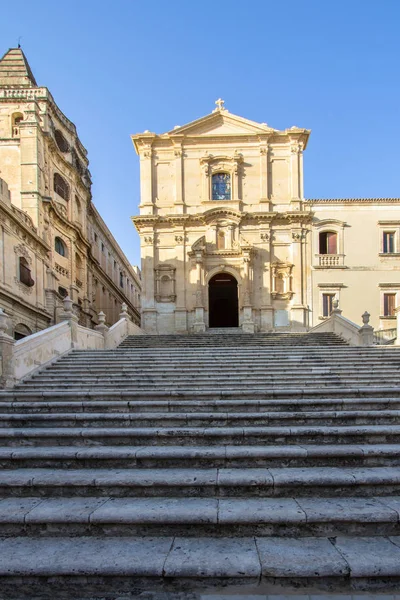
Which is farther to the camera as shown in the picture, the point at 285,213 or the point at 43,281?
the point at 285,213

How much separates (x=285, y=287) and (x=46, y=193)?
54.7ft

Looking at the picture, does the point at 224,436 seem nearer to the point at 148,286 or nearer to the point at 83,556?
the point at 83,556

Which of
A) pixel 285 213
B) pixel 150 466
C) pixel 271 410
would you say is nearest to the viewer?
pixel 150 466

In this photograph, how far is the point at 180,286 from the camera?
74.9ft

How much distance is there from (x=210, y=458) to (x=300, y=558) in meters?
1.72

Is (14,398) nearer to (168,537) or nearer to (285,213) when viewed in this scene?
(168,537)

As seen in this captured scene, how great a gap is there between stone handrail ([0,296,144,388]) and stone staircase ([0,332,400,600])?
3.06 ft

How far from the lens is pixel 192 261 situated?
22.8 m

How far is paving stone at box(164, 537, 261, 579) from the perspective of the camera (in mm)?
3053

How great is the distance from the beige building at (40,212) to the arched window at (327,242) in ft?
56.9

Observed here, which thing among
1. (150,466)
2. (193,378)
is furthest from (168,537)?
(193,378)

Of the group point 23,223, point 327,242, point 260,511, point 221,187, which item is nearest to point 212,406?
point 260,511

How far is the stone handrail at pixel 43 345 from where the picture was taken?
25.6ft

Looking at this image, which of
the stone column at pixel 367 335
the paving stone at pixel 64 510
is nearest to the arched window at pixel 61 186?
the stone column at pixel 367 335
